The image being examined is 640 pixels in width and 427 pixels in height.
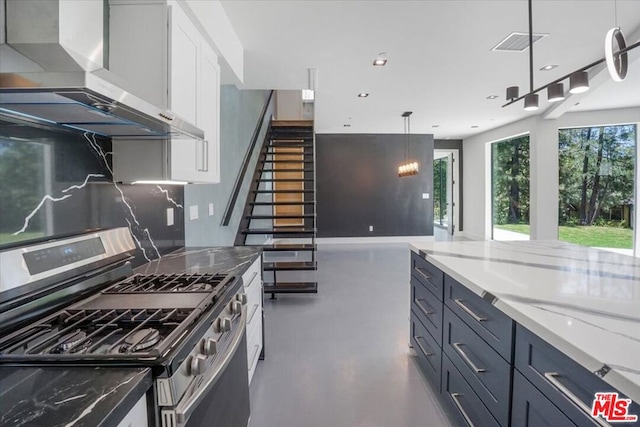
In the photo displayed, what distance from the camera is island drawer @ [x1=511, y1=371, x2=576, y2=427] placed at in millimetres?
1074

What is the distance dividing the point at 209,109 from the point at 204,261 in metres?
1.03

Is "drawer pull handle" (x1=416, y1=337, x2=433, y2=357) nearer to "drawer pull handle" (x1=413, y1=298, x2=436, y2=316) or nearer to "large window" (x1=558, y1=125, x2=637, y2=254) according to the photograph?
"drawer pull handle" (x1=413, y1=298, x2=436, y2=316)

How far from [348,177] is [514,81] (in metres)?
4.40

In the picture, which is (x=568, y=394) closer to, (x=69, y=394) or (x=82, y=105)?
(x=69, y=394)

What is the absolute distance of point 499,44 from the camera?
336cm

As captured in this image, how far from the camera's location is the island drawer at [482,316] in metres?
1.37

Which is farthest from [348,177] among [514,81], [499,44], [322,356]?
[322,356]

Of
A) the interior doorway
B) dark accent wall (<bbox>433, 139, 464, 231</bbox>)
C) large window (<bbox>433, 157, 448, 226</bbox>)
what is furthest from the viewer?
large window (<bbox>433, 157, 448, 226</bbox>)

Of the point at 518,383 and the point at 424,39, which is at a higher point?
the point at 424,39

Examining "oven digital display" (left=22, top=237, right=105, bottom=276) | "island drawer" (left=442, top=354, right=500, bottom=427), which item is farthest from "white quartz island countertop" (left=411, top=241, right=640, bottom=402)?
"oven digital display" (left=22, top=237, right=105, bottom=276)

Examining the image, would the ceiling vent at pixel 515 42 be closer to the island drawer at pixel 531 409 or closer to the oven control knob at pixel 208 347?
the island drawer at pixel 531 409

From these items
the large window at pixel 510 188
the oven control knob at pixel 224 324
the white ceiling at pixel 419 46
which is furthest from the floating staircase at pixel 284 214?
the large window at pixel 510 188

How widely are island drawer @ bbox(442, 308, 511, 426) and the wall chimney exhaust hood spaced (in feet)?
5.56

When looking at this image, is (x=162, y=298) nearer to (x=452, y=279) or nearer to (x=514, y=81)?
(x=452, y=279)
